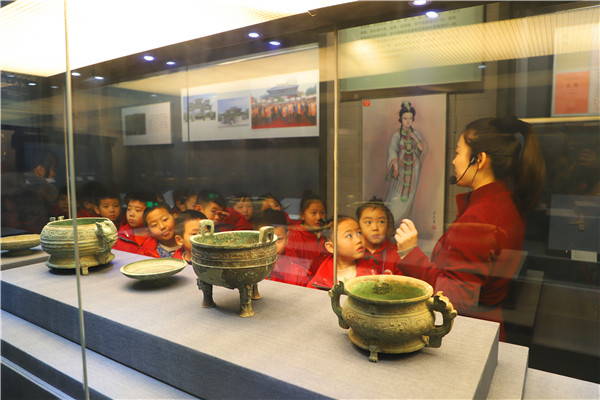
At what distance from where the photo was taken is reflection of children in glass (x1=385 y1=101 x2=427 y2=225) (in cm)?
146

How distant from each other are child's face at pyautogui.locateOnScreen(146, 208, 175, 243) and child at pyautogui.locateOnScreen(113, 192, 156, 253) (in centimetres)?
4

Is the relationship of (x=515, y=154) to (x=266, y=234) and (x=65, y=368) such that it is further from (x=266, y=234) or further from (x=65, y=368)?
(x=65, y=368)

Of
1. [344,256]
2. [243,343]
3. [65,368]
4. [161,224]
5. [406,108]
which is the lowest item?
[65,368]

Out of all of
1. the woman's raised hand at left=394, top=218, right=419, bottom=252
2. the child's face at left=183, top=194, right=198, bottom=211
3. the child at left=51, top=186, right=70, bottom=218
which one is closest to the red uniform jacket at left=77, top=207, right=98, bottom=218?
the child at left=51, top=186, right=70, bottom=218

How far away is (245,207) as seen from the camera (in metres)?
1.82

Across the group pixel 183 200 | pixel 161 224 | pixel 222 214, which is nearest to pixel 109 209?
pixel 161 224

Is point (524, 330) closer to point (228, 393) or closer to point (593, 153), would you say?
point (593, 153)

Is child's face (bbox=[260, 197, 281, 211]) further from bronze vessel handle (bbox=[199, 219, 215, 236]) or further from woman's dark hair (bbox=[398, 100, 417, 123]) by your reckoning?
woman's dark hair (bbox=[398, 100, 417, 123])

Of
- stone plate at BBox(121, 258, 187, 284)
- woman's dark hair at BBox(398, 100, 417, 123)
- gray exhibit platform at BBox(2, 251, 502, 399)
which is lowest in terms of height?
gray exhibit platform at BBox(2, 251, 502, 399)

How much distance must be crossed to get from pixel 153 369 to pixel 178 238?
894 mm

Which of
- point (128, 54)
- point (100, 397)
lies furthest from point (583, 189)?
point (128, 54)

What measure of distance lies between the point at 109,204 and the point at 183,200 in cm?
39

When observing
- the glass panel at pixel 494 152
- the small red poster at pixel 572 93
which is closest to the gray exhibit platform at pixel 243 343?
the glass panel at pixel 494 152

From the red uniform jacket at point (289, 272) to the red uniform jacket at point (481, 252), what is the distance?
590mm
